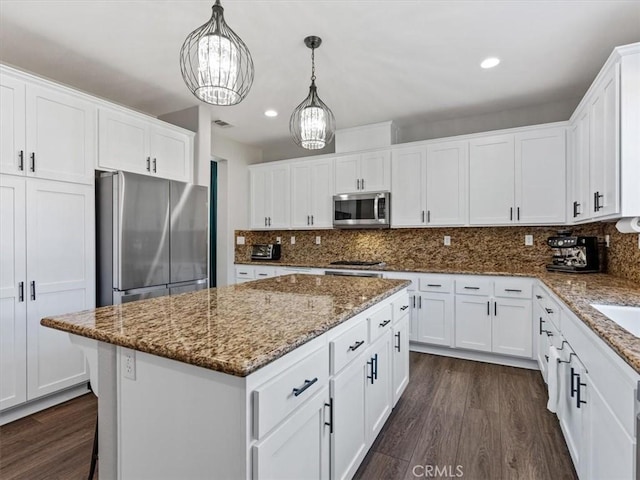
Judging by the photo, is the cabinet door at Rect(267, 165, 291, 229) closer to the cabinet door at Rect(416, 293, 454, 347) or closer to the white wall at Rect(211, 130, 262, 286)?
the white wall at Rect(211, 130, 262, 286)

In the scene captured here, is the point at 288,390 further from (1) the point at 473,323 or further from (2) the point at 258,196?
(2) the point at 258,196

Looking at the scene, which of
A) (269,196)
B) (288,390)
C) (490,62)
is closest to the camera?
(288,390)

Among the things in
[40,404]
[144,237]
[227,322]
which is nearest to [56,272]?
[144,237]

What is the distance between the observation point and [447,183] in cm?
385

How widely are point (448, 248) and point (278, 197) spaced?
2.43 metres

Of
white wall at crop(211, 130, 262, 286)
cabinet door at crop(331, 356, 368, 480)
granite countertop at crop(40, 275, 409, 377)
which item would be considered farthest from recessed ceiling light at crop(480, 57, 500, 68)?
white wall at crop(211, 130, 262, 286)

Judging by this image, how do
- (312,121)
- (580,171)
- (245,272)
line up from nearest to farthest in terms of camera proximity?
(312,121)
(580,171)
(245,272)

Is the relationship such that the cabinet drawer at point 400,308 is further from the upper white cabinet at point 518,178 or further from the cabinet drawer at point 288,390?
the upper white cabinet at point 518,178

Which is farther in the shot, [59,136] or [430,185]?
[430,185]

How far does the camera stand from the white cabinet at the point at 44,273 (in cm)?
231

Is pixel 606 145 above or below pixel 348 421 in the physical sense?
above

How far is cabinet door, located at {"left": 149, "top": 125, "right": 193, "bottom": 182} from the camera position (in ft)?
11.0

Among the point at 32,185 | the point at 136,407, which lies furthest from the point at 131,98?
the point at 136,407

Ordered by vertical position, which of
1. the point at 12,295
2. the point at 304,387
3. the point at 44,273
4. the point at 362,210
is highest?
the point at 362,210
